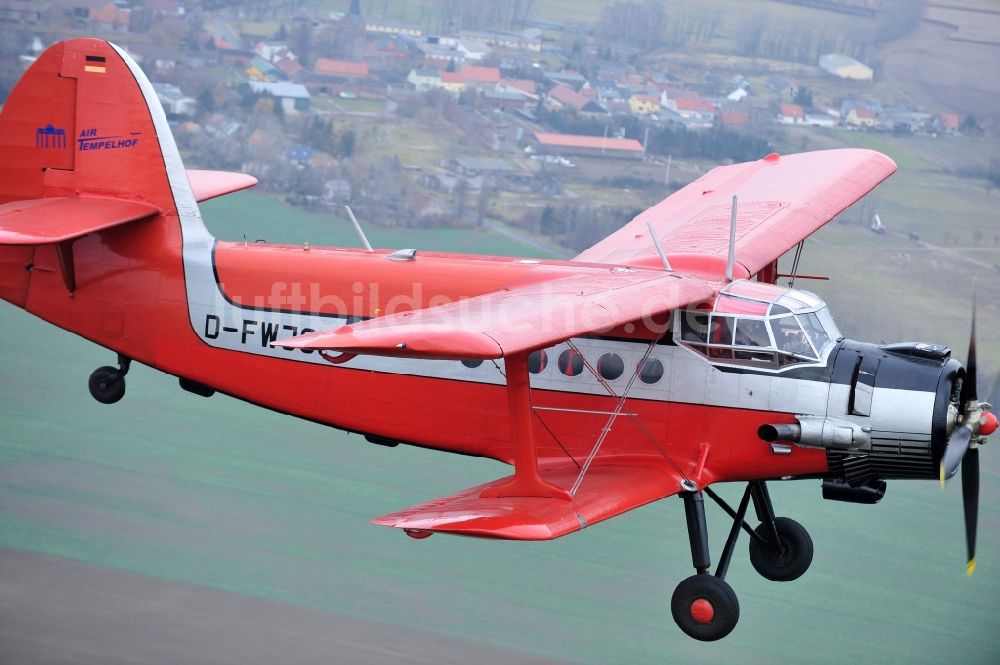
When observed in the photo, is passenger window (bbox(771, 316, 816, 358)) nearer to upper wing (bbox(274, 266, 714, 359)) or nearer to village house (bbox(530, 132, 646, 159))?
upper wing (bbox(274, 266, 714, 359))

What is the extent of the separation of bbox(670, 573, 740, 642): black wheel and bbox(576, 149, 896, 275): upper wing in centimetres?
437

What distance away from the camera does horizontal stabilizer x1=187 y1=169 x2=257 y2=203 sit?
739 inches

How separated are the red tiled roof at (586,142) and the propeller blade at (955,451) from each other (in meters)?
67.7

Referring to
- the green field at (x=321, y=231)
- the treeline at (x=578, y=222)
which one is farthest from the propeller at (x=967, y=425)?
the treeline at (x=578, y=222)

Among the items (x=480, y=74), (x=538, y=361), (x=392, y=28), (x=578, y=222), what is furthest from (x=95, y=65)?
(x=392, y=28)

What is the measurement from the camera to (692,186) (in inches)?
819

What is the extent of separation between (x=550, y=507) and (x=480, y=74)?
7762 cm

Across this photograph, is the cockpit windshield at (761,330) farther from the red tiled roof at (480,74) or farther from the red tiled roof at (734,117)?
the red tiled roof at (480,74)

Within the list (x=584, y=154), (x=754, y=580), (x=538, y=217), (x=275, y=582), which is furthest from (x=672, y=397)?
(x=584, y=154)

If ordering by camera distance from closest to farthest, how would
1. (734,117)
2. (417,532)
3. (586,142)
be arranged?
(417,532) < (586,142) < (734,117)

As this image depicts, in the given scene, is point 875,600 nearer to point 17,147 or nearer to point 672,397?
point 672,397

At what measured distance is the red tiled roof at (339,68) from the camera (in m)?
87.0

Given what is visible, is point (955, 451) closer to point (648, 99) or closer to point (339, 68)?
point (648, 99)

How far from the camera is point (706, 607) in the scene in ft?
45.6
